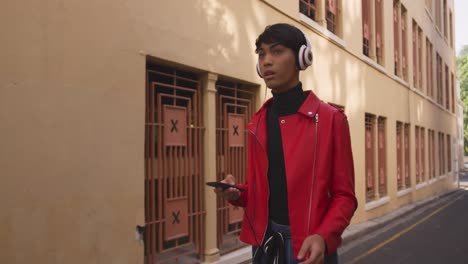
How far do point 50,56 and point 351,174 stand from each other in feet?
9.93

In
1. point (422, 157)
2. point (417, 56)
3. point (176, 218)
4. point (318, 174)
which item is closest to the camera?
point (318, 174)

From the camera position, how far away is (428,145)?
23516mm

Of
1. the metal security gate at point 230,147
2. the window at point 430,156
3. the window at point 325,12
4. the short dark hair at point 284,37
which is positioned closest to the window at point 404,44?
the window at point 430,156

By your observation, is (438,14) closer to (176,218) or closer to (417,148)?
(417,148)

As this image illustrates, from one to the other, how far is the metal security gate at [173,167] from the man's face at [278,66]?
11.1 ft

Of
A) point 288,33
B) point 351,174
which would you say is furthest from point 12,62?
point 351,174

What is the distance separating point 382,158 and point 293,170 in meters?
13.6

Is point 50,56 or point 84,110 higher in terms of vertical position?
point 50,56

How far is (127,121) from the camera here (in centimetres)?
507

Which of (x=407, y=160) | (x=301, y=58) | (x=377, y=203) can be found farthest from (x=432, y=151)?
(x=301, y=58)

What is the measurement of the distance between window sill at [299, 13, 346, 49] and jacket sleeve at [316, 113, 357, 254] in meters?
7.59

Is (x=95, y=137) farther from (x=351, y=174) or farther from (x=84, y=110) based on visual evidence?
(x=351, y=174)

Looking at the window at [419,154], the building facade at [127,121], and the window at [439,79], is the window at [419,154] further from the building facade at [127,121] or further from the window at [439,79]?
the building facade at [127,121]

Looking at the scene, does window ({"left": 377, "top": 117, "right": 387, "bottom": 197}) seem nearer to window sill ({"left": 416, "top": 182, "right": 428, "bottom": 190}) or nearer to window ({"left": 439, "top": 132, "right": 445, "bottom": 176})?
window sill ({"left": 416, "top": 182, "right": 428, "bottom": 190})
